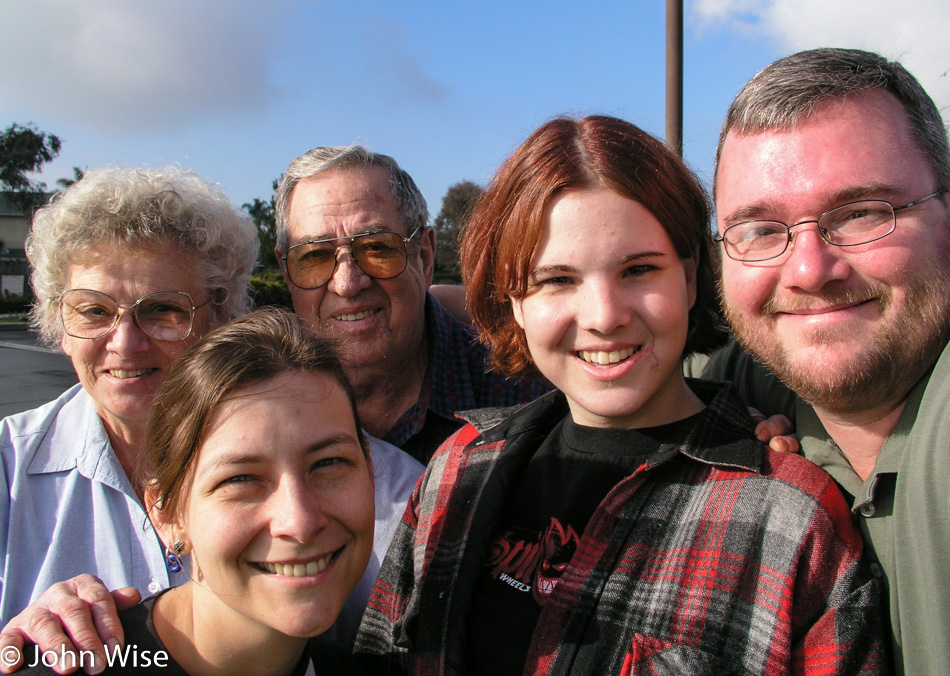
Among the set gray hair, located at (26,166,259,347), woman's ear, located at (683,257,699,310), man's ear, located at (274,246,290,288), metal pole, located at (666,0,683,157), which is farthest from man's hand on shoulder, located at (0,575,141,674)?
metal pole, located at (666,0,683,157)

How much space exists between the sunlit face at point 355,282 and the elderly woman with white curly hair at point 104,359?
19.3 inches

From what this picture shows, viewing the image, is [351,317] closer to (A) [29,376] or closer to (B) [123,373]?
(B) [123,373]

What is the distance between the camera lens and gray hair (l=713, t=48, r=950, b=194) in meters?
1.70

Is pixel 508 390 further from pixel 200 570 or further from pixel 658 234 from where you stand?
pixel 200 570

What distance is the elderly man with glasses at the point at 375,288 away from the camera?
3062 millimetres

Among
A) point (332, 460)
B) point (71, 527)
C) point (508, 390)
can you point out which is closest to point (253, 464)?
point (332, 460)

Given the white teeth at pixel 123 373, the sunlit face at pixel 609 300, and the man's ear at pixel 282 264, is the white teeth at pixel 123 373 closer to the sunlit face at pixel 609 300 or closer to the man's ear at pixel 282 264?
the man's ear at pixel 282 264

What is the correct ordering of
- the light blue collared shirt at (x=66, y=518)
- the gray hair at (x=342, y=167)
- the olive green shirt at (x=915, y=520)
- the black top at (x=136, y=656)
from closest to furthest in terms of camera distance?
the olive green shirt at (x=915, y=520)
the black top at (x=136, y=656)
the light blue collared shirt at (x=66, y=518)
the gray hair at (x=342, y=167)

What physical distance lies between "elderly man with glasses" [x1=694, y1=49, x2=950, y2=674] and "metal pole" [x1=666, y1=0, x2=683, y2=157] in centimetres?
376

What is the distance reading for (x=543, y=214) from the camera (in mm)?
1845

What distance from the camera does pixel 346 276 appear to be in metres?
3.03

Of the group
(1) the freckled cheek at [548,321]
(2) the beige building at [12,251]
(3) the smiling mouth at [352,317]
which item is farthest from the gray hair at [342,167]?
(2) the beige building at [12,251]

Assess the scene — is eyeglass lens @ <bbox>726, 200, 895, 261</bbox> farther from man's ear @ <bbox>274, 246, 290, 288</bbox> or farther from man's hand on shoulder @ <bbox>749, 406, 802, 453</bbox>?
man's ear @ <bbox>274, 246, 290, 288</bbox>

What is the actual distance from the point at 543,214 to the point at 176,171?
5.84ft
